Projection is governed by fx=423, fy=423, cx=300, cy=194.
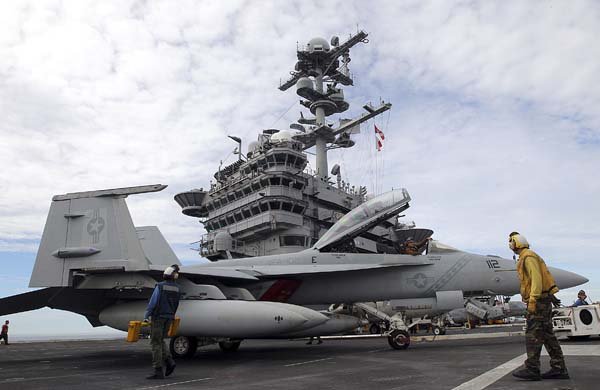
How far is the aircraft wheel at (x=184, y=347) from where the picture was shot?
10727mm

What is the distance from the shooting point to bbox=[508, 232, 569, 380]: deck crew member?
5293mm

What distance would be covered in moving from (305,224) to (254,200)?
496cm

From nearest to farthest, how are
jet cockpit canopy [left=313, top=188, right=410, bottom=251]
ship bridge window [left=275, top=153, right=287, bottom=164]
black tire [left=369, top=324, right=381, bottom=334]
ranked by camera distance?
1. jet cockpit canopy [left=313, top=188, right=410, bottom=251]
2. black tire [left=369, top=324, right=381, bottom=334]
3. ship bridge window [left=275, top=153, right=287, bottom=164]

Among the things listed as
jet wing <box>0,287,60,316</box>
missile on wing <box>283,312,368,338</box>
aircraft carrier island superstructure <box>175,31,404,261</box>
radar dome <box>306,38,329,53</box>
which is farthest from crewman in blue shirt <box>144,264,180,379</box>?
radar dome <box>306,38,329,53</box>

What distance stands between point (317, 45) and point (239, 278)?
38892mm

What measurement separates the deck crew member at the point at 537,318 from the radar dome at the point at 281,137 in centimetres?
3336

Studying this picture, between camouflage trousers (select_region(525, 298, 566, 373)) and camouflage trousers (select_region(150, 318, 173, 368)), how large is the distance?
5330 millimetres

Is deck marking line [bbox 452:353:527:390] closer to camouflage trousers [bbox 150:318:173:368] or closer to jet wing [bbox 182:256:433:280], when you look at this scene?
camouflage trousers [bbox 150:318:173:368]

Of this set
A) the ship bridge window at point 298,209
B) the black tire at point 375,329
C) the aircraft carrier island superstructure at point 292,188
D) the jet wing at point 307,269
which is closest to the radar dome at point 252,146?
the aircraft carrier island superstructure at point 292,188

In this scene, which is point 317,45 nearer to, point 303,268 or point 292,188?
point 292,188

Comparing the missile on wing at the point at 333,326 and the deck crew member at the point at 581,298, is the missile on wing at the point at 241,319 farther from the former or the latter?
the deck crew member at the point at 581,298

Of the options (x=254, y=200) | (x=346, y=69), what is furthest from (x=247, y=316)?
(x=346, y=69)

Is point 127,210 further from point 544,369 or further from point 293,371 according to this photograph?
point 544,369

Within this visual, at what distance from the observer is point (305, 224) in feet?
122
